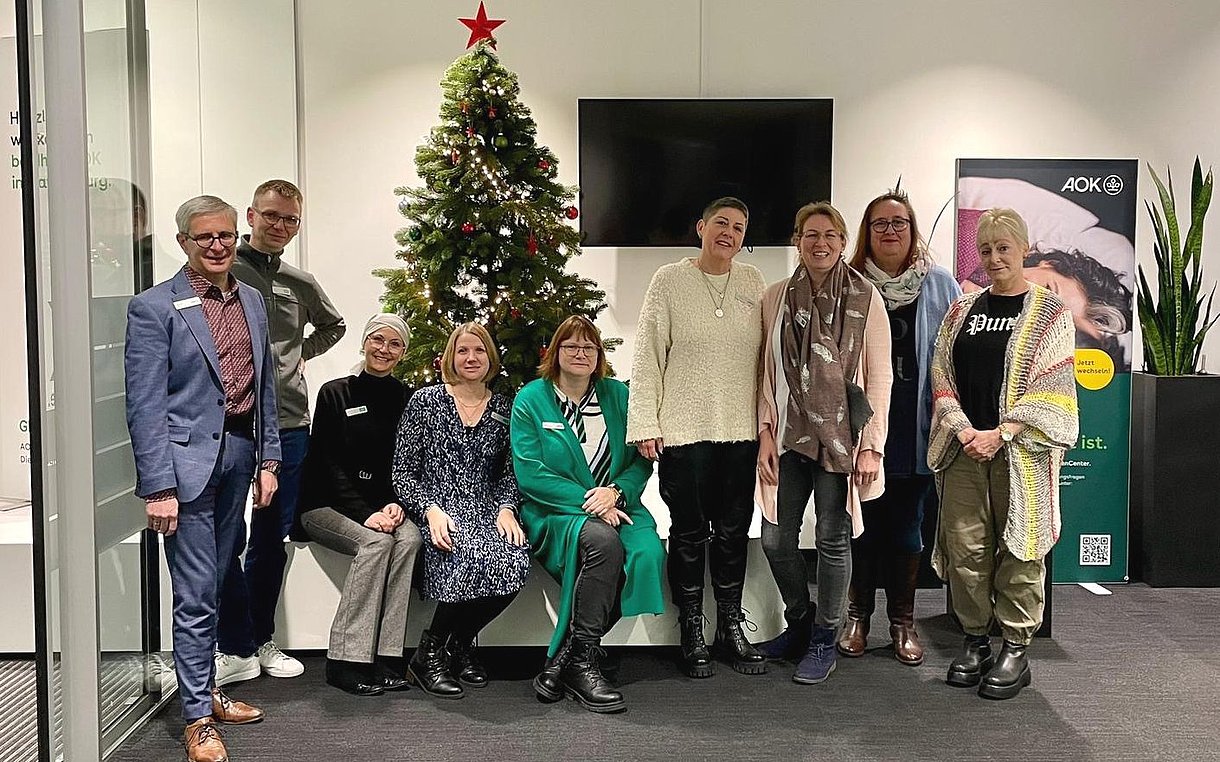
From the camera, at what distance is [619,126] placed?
17.3 ft

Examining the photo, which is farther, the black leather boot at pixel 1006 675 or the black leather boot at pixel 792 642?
the black leather boot at pixel 792 642

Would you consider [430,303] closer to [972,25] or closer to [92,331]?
[92,331]

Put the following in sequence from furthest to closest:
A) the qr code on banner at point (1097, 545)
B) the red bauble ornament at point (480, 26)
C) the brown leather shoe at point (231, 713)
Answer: the qr code on banner at point (1097, 545)
the red bauble ornament at point (480, 26)
the brown leather shoe at point (231, 713)

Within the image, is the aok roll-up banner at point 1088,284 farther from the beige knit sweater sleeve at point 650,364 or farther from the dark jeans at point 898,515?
the beige knit sweater sleeve at point 650,364

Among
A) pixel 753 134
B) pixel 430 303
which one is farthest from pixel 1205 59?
pixel 430 303

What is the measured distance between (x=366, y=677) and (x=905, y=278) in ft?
7.43

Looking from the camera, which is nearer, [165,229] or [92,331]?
[92,331]

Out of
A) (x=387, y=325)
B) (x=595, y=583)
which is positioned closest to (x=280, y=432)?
(x=387, y=325)

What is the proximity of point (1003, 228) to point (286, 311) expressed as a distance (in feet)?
7.95

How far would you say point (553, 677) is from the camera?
11.7 ft

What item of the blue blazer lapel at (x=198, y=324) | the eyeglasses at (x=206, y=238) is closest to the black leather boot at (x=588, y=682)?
the blue blazer lapel at (x=198, y=324)

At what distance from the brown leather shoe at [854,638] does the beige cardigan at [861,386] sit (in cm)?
51

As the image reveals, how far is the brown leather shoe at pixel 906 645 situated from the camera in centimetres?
392

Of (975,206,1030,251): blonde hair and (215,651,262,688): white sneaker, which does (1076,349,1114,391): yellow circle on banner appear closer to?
(975,206,1030,251): blonde hair
